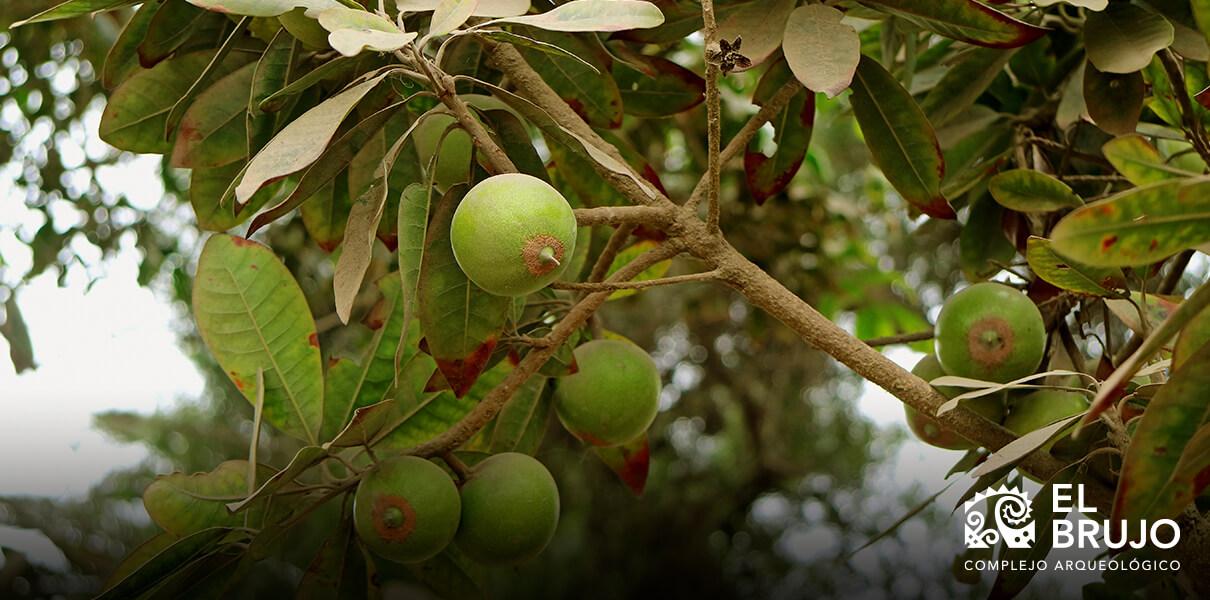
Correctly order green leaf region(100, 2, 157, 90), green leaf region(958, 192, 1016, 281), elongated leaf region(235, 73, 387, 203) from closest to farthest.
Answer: elongated leaf region(235, 73, 387, 203) < green leaf region(100, 2, 157, 90) < green leaf region(958, 192, 1016, 281)

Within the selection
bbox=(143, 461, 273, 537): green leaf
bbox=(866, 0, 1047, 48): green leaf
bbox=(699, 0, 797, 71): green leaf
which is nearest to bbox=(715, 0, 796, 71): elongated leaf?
bbox=(699, 0, 797, 71): green leaf

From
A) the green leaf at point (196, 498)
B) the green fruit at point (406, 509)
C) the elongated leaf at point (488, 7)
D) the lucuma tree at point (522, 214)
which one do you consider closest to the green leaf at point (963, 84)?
the lucuma tree at point (522, 214)

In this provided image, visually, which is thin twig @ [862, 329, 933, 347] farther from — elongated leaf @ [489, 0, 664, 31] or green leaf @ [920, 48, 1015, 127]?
elongated leaf @ [489, 0, 664, 31]

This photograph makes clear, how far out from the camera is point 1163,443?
850 millimetres

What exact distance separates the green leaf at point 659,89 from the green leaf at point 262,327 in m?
0.51

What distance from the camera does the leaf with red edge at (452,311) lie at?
1.05 m

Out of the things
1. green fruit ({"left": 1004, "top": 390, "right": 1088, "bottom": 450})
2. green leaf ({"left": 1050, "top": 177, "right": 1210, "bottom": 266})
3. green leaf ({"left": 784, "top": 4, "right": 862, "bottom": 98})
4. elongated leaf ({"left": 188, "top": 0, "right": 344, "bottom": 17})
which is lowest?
green fruit ({"left": 1004, "top": 390, "right": 1088, "bottom": 450})

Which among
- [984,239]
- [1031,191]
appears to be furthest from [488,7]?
[984,239]

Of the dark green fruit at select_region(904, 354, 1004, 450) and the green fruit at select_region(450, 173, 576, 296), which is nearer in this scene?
the green fruit at select_region(450, 173, 576, 296)

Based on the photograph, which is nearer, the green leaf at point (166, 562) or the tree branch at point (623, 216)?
the tree branch at point (623, 216)

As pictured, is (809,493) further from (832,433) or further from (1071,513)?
(1071,513)

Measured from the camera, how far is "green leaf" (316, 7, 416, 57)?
0.83m

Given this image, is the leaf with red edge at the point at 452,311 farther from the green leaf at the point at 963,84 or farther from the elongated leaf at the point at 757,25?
the green leaf at the point at 963,84

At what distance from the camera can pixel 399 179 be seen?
1.32 meters
